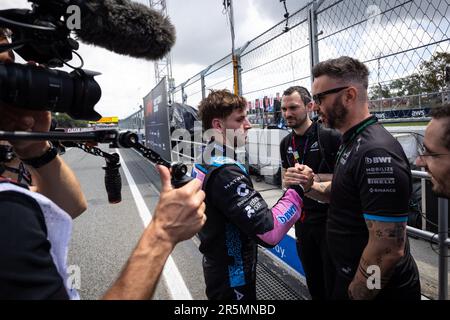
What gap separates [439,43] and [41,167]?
9.98 ft

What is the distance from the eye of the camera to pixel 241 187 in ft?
5.90

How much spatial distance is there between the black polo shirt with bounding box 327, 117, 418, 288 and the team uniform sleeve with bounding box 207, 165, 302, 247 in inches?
13.0

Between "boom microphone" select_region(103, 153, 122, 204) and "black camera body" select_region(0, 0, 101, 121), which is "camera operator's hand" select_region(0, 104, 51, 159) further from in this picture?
"boom microphone" select_region(103, 153, 122, 204)

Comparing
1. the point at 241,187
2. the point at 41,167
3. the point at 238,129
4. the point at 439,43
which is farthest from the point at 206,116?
the point at 439,43

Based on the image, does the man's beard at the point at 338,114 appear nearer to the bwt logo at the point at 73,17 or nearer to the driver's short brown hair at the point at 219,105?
the driver's short brown hair at the point at 219,105

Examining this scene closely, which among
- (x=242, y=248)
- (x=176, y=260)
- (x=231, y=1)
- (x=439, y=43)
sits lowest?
(x=176, y=260)

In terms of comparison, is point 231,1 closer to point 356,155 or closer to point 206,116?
point 206,116

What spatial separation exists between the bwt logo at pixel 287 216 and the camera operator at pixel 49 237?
2.95 ft

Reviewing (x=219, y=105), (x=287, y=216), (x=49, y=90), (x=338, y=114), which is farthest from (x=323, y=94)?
(x=49, y=90)

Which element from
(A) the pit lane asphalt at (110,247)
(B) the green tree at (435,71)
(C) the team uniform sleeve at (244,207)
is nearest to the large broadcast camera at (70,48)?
(C) the team uniform sleeve at (244,207)

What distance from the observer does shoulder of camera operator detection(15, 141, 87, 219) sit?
1.47 m

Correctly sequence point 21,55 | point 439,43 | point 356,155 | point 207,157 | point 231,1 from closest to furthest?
point 21,55 < point 356,155 < point 207,157 < point 439,43 < point 231,1

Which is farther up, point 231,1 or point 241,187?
point 231,1

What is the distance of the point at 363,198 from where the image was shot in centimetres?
162
